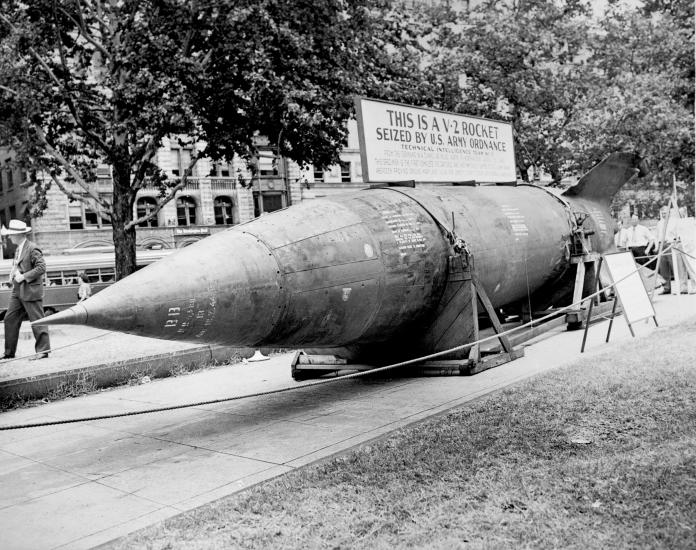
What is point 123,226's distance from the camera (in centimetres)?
1727

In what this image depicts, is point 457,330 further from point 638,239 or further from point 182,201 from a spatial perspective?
point 182,201

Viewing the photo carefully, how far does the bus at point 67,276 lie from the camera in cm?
2573

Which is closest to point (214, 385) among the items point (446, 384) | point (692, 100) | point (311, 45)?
point (446, 384)

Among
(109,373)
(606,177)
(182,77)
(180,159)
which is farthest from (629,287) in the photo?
(180,159)

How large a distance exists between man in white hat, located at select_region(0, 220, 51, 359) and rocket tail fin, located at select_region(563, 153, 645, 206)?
8.66 meters

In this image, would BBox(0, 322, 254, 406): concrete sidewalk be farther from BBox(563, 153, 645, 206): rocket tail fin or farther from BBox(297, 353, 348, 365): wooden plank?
BBox(563, 153, 645, 206): rocket tail fin

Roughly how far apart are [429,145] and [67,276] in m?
24.3

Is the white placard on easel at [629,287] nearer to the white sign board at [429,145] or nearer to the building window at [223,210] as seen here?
the white sign board at [429,145]

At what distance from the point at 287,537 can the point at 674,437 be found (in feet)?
9.04

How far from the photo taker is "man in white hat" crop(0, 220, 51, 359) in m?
9.68

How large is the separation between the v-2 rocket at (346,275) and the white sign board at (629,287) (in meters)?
0.88

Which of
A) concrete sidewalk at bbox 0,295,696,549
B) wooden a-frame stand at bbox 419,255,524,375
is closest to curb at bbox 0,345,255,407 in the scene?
concrete sidewalk at bbox 0,295,696,549

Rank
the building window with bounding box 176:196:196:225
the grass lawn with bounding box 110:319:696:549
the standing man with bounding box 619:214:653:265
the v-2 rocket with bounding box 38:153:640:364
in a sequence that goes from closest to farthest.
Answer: the grass lawn with bounding box 110:319:696:549 → the v-2 rocket with bounding box 38:153:640:364 → the standing man with bounding box 619:214:653:265 → the building window with bounding box 176:196:196:225

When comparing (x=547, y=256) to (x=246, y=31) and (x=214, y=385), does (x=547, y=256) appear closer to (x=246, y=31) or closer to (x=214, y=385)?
(x=214, y=385)
